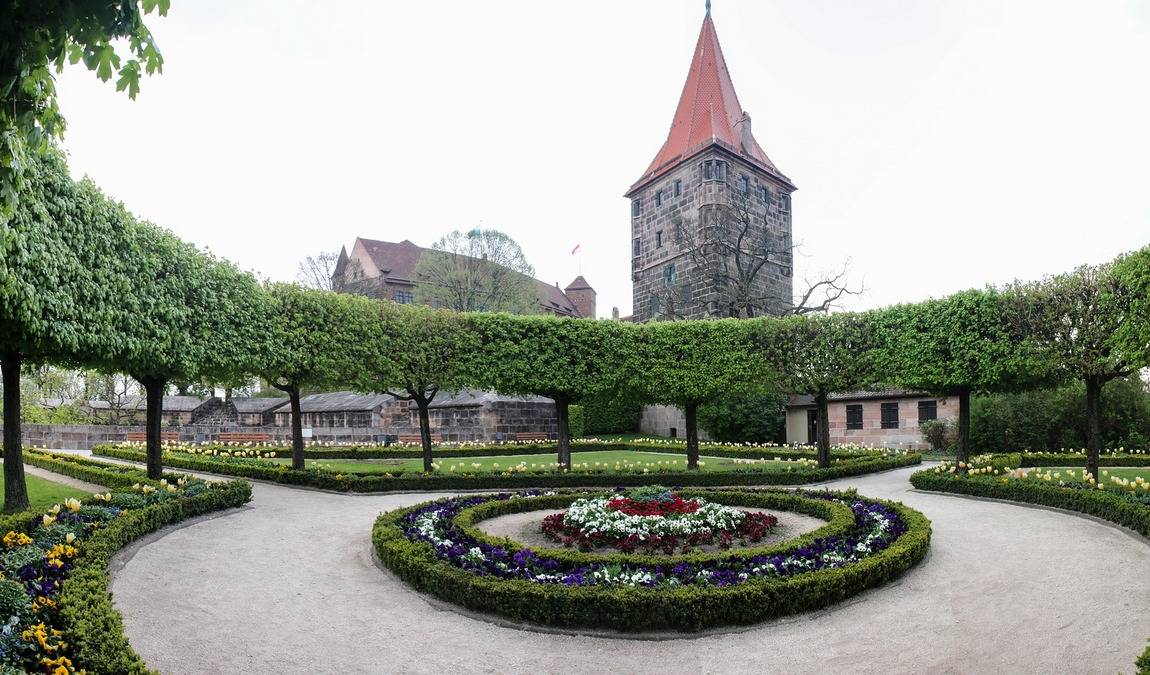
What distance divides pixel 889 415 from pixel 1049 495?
19010 millimetres

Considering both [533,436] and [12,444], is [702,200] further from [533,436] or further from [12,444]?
[12,444]

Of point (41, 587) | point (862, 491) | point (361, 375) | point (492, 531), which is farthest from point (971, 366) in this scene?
point (41, 587)

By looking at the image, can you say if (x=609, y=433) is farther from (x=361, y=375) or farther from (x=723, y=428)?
(x=361, y=375)

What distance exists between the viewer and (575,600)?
7.01 metres

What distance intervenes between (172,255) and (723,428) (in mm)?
25970

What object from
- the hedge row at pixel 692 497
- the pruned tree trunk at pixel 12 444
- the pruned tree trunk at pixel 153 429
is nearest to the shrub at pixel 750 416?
the hedge row at pixel 692 497

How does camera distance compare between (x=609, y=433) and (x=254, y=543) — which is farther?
(x=609, y=433)

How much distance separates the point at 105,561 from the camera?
8266 mm

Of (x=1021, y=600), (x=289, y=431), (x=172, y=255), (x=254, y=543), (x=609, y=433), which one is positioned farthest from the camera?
(x=609, y=433)

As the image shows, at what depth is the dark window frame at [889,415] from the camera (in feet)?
103

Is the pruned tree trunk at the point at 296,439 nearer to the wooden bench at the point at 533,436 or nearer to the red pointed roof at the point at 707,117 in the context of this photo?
the wooden bench at the point at 533,436

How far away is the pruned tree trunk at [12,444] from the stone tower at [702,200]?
3249 cm

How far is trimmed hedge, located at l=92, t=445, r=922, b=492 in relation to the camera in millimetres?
16828

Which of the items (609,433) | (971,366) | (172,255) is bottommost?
(609,433)
